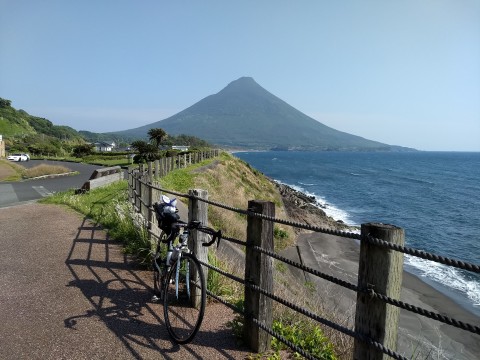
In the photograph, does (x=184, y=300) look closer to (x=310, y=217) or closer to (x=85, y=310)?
(x=85, y=310)

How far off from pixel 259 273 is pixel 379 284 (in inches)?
57.7

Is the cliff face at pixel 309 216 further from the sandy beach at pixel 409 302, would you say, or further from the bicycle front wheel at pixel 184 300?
the bicycle front wheel at pixel 184 300

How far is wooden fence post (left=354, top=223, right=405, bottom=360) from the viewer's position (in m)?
2.74

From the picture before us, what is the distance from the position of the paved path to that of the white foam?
1731 centimetres

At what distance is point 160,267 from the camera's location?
16.5 ft

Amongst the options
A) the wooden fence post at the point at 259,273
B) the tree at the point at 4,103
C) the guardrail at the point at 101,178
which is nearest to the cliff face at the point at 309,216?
the guardrail at the point at 101,178

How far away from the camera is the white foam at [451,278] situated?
1898 centimetres

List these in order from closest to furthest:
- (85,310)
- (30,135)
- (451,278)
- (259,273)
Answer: (259,273) < (85,310) < (451,278) < (30,135)

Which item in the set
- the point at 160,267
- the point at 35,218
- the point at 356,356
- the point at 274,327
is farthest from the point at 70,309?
the point at 35,218

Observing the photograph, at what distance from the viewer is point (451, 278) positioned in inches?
835

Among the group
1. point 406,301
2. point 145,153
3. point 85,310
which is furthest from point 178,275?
point 145,153

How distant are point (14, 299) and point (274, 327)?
12.1 ft

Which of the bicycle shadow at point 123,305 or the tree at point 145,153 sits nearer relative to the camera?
the bicycle shadow at point 123,305

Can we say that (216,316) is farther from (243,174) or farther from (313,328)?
(243,174)
